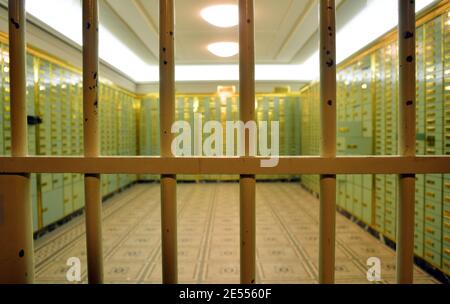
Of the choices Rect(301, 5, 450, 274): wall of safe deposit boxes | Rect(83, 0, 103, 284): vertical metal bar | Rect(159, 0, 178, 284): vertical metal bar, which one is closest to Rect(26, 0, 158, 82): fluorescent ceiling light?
Rect(83, 0, 103, 284): vertical metal bar

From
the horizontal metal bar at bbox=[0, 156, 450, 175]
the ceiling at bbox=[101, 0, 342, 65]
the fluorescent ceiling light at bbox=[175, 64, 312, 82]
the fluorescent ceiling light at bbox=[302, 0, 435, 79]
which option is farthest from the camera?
the fluorescent ceiling light at bbox=[175, 64, 312, 82]

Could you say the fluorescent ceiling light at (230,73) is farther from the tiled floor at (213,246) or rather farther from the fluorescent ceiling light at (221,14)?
the tiled floor at (213,246)

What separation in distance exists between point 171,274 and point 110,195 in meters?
4.63

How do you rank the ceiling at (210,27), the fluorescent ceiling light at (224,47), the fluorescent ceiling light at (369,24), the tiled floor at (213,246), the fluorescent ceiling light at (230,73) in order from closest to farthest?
1. the tiled floor at (213,246)
2. the fluorescent ceiling light at (369,24)
3. the ceiling at (210,27)
4. the fluorescent ceiling light at (224,47)
5. the fluorescent ceiling light at (230,73)

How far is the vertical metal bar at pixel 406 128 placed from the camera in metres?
0.57

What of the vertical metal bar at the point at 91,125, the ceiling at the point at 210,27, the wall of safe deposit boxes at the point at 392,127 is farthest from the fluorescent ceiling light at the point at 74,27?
the wall of safe deposit boxes at the point at 392,127

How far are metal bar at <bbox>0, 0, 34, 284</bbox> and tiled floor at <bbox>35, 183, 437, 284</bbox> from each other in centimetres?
153

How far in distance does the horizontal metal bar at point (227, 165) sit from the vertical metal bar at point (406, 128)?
4 cm

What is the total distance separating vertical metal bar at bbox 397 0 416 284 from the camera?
1.87 ft

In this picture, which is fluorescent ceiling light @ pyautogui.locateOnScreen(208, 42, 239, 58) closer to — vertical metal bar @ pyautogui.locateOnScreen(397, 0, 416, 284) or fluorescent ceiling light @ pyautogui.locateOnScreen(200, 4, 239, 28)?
fluorescent ceiling light @ pyautogui.locateOnScreen(200, 4, 239, 28)

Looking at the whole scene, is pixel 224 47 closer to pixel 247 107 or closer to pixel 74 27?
pixel 74 27

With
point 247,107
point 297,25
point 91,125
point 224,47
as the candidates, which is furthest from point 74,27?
point 247,107

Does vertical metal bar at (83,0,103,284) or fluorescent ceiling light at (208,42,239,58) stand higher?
fluorescent ceiling light at (208,42,239,58)
